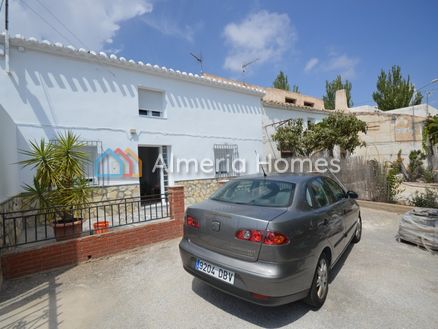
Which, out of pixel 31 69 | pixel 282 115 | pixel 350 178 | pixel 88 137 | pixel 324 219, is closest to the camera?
pixel 324 219

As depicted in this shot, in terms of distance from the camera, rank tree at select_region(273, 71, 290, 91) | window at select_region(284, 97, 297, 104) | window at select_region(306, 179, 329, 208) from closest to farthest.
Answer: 1. window at select_region(306, 179, 329, 208)
2. window at select_region(284, 97, 297, 104)
3. tree at select_region(273, 71, 290, 91)

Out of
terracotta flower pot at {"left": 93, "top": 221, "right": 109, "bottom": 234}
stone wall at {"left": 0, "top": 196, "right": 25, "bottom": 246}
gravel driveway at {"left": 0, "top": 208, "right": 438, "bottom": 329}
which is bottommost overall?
gravel driveway at {"left": 0, "top": 208, "right": 438, "bottom": 329}

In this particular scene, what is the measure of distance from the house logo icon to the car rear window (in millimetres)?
5288

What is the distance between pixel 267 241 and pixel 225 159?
341 inches

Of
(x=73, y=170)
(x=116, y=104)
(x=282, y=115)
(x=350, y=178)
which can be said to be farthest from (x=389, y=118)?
(x=73, y=170)

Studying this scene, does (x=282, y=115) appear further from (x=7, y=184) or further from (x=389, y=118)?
(x=7, y=184)

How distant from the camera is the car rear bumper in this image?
2.34 m

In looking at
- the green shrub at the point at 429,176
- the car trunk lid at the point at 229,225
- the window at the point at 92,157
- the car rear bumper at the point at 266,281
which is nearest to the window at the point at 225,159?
the window at the point at 92,157

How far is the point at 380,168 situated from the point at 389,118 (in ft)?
41.1

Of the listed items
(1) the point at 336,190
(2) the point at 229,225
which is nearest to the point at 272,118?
(1) the point at 336,190

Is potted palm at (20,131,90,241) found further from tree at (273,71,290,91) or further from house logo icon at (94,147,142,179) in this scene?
tree at (273,71,290,91)

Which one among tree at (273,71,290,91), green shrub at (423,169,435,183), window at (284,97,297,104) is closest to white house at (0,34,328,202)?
window at (284,97,297,104)

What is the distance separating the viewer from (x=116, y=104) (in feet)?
25.7

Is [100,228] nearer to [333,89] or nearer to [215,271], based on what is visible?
[215,271]
